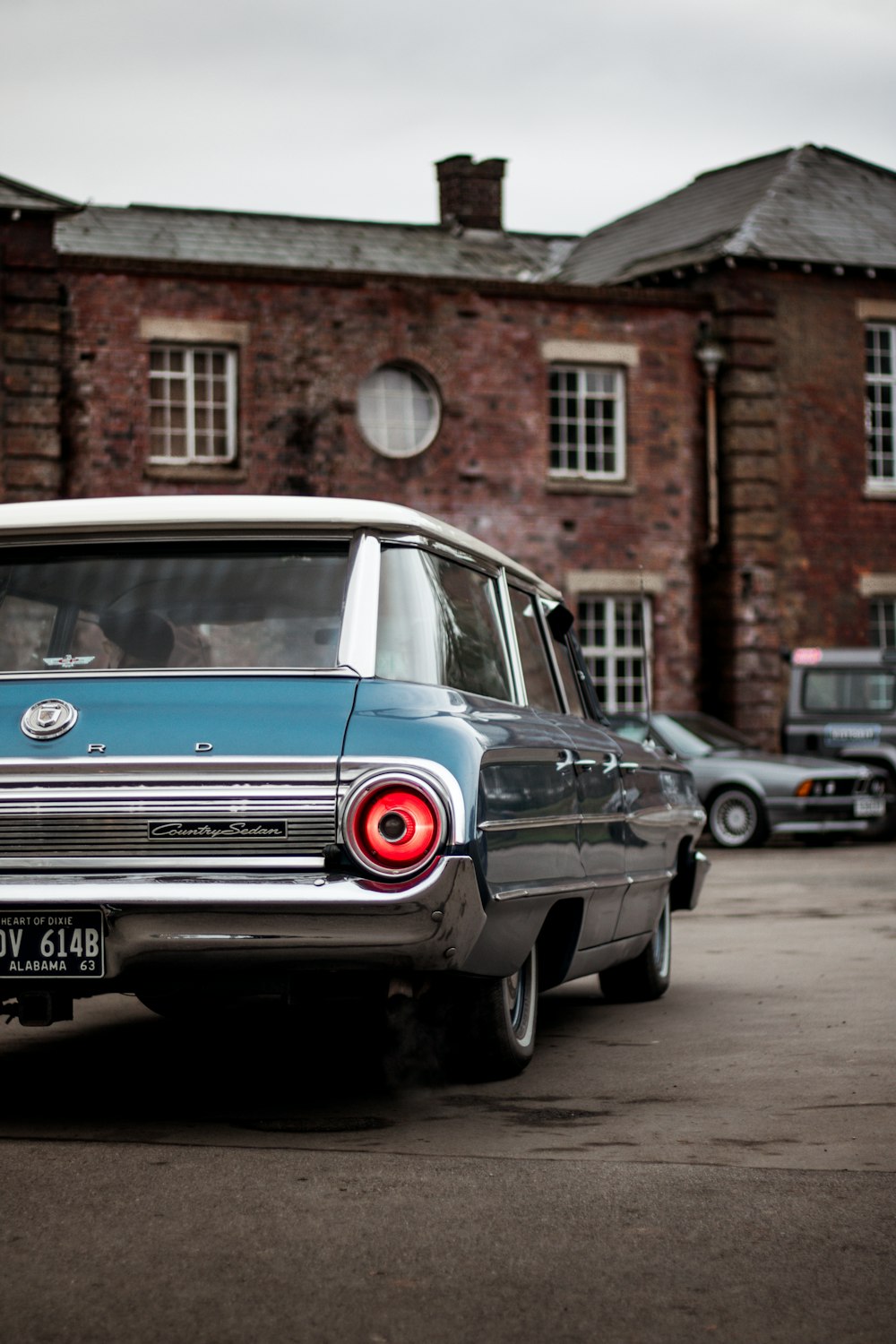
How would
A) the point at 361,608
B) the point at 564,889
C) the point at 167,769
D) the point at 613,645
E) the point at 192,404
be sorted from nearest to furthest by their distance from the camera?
1. the point at 167,769
2. the point at 361,608
3. the point at 564,889
4. the point at 192,404
5. the point at 613,645

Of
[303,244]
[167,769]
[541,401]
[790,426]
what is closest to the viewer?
[167,769]

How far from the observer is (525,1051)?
6.83 meters

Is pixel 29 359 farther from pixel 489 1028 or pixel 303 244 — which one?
pixel 489 1028

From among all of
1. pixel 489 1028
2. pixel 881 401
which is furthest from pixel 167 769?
pixel 881 401

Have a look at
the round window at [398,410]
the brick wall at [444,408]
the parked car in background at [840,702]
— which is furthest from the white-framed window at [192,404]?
the parked car in background at [840,702]

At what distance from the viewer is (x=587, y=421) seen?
28.3 meters

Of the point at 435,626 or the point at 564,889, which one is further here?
the point at 564,889

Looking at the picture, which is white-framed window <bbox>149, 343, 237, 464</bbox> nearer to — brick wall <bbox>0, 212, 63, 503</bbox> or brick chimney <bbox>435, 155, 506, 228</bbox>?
brick wall <bbox>0, 212, 63, 503</bbox>

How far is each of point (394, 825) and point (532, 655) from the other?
2.26 metres

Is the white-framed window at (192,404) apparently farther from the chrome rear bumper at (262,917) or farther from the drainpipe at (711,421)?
the chrome rear bumper at (262,917)

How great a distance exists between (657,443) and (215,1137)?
23442 millimetres

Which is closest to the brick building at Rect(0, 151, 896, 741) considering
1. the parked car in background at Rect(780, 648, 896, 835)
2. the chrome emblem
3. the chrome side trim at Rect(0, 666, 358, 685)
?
the parked car in background at Rect(780, 648, 896, 835)

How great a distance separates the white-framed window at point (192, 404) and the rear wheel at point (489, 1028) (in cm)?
1996

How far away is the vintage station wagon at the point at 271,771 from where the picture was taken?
549 cm
